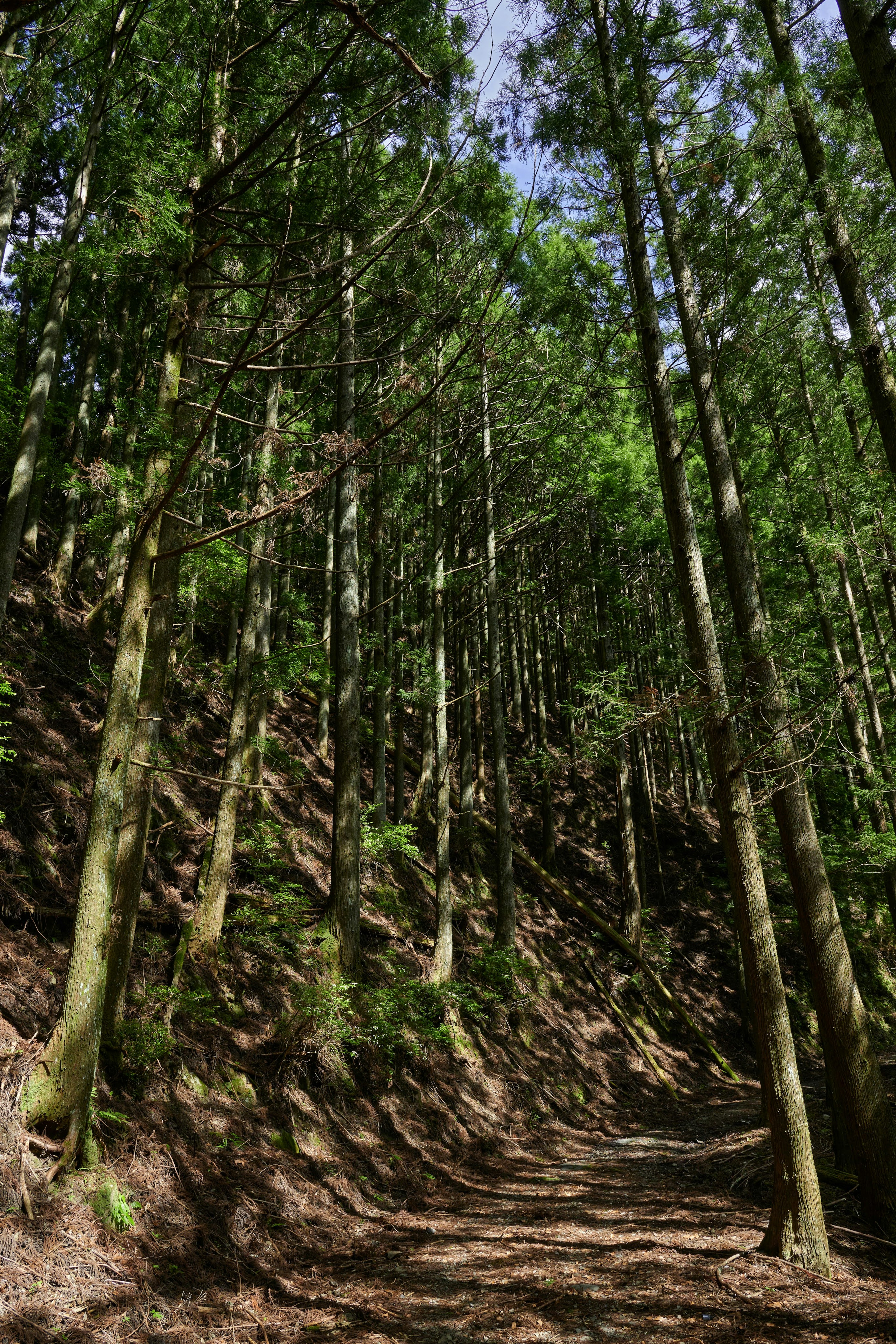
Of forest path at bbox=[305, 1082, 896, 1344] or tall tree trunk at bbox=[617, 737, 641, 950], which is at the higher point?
tall tree trunk at bbox=[617, 737, 641, 950]

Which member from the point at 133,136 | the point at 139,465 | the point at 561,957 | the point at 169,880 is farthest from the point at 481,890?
the point at 133,136

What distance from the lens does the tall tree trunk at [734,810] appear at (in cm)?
464

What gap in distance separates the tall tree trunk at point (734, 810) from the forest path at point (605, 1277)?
1.18ft

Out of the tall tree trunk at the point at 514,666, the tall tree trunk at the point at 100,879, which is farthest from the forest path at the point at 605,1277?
the tall tree trunk at the point at 514,666

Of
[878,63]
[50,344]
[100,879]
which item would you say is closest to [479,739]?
[50,344]

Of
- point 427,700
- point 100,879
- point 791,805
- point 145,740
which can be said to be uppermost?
point 427,700

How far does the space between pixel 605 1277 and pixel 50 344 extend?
35.9 feet

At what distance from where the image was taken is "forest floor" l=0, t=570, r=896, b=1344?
385 centimetres

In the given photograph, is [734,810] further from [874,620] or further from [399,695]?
[874,620]

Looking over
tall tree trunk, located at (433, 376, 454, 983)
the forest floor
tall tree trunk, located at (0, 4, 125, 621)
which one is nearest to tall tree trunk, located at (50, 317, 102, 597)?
the forest floor

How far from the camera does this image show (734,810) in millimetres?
5215

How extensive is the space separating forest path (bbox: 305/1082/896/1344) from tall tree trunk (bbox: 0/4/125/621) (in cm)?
684

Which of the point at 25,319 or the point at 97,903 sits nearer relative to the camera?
the point at 97,903

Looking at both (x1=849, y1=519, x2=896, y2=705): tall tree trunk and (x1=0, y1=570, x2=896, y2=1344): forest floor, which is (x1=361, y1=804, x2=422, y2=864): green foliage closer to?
(x1=0, y1=570, x2=896, y2=1344): forest floor
